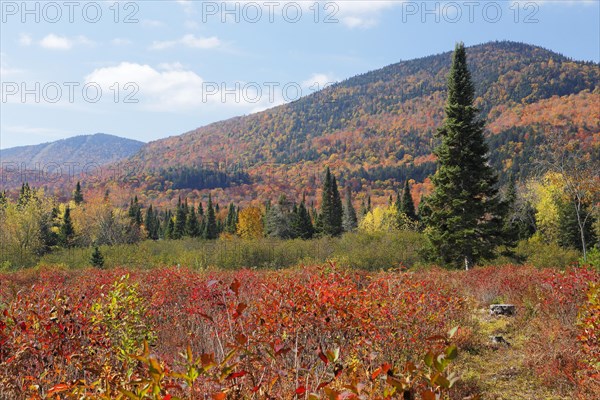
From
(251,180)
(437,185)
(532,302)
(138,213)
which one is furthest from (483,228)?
(251,180)

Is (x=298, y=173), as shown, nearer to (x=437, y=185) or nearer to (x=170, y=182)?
(x=170, y=182)

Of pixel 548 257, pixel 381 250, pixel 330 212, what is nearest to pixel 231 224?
pixel 330 212

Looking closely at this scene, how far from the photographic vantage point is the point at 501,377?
6586 millimetres

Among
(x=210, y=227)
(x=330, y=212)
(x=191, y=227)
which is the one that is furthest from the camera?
(x=210, y=227)

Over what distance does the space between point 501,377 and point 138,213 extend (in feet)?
251

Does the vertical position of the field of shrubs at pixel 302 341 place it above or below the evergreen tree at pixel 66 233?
above

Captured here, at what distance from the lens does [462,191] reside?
2078 cm

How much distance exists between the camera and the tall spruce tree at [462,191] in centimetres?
2069

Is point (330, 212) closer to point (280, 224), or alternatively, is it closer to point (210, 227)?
point (280, 224)

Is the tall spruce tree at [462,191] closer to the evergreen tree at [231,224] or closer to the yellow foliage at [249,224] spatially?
the yellow foliage at [249,224]

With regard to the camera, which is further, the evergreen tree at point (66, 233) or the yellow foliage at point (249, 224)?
the yellow foliage at point (249, 224)

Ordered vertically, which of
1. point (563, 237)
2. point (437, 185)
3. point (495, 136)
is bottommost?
point (563, 237)

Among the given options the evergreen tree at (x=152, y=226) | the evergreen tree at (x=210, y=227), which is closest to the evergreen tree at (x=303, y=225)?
the evergreen tree at (x=210, y=227)

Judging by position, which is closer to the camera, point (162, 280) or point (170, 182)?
point (162, 280)
